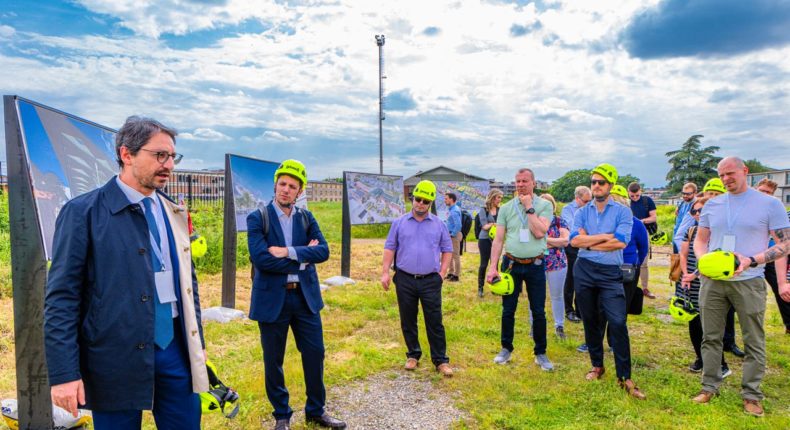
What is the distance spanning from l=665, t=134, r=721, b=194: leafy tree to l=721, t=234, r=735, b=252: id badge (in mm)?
48783

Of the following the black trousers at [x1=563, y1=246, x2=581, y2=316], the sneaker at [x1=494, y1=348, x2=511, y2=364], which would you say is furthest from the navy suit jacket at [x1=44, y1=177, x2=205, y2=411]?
the black trousers at [x1=563, y1=246, x2=581, y2=316]

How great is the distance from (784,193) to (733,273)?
50120 millimetres

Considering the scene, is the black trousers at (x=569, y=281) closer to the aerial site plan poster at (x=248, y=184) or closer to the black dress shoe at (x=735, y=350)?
the black dress shoe at (x=735, y=350)

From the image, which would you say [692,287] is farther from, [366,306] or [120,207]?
[120,207]

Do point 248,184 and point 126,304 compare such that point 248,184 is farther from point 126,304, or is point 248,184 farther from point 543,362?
point 126,304

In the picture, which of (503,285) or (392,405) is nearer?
(392,405)

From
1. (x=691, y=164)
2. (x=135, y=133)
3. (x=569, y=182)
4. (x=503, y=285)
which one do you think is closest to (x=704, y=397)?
(x=503, y=285)

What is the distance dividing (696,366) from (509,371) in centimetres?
207

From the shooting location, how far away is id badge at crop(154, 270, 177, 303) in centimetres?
220

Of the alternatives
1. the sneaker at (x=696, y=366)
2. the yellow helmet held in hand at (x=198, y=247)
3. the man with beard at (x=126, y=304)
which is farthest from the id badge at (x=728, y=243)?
the yellow helmet held in hand at (x=198, y=247)

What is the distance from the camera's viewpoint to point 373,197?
1088cm

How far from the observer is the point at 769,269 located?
631cm

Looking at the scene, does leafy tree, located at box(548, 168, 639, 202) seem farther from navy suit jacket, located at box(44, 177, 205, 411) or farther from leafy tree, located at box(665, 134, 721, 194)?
navy suit jacket, located at box(44, 177, 205, 411)

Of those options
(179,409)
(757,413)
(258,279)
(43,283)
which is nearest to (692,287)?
(757,413)
